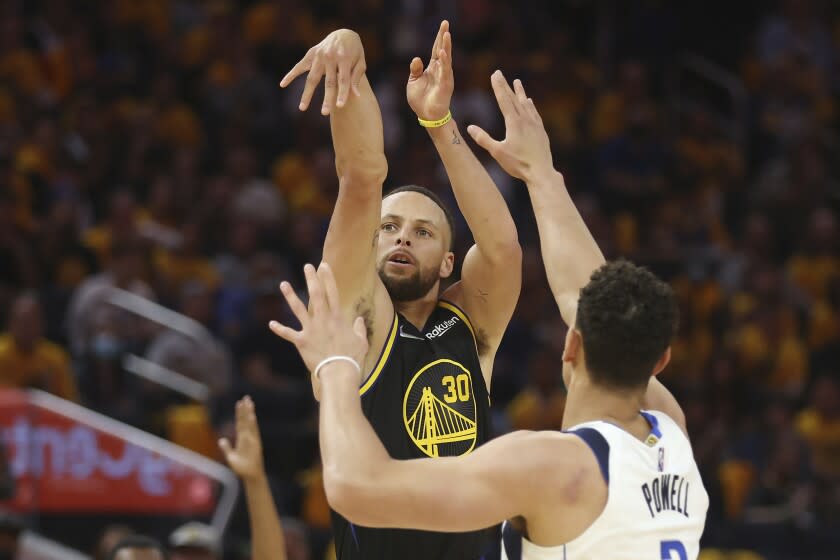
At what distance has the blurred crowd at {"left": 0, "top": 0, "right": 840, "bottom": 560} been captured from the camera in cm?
1124

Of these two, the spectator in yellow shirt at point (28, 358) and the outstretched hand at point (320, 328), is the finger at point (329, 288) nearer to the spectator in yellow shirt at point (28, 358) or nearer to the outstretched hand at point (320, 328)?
the outstretched hand at point (320, 328)

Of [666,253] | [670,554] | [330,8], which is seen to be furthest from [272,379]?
[670,554]

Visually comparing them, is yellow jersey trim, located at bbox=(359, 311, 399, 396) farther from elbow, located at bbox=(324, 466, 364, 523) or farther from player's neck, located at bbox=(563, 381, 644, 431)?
elbow, located at bbox=(324, 466, 364, 523)

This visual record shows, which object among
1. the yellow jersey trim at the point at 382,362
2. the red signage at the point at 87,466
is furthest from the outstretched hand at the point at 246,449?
the red signage at the point at 87,466

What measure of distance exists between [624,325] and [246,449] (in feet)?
9.49

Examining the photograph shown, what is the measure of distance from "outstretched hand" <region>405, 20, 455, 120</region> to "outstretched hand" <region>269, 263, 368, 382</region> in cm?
166

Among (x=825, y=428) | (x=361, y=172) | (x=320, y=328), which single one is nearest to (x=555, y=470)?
(x=320, y=328)

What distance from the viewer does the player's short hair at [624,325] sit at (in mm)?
4023

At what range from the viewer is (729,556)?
33.7 feet

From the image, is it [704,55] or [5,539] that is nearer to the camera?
[5,539]

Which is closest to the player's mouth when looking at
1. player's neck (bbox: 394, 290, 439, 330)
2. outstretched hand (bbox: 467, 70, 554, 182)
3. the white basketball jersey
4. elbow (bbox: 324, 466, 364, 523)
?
player's neck (bbox: 394, 290, 439, 330)

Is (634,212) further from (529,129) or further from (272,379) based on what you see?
(529,129)

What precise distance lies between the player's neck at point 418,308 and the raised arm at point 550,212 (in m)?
0.72

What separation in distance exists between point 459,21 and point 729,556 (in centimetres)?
885
